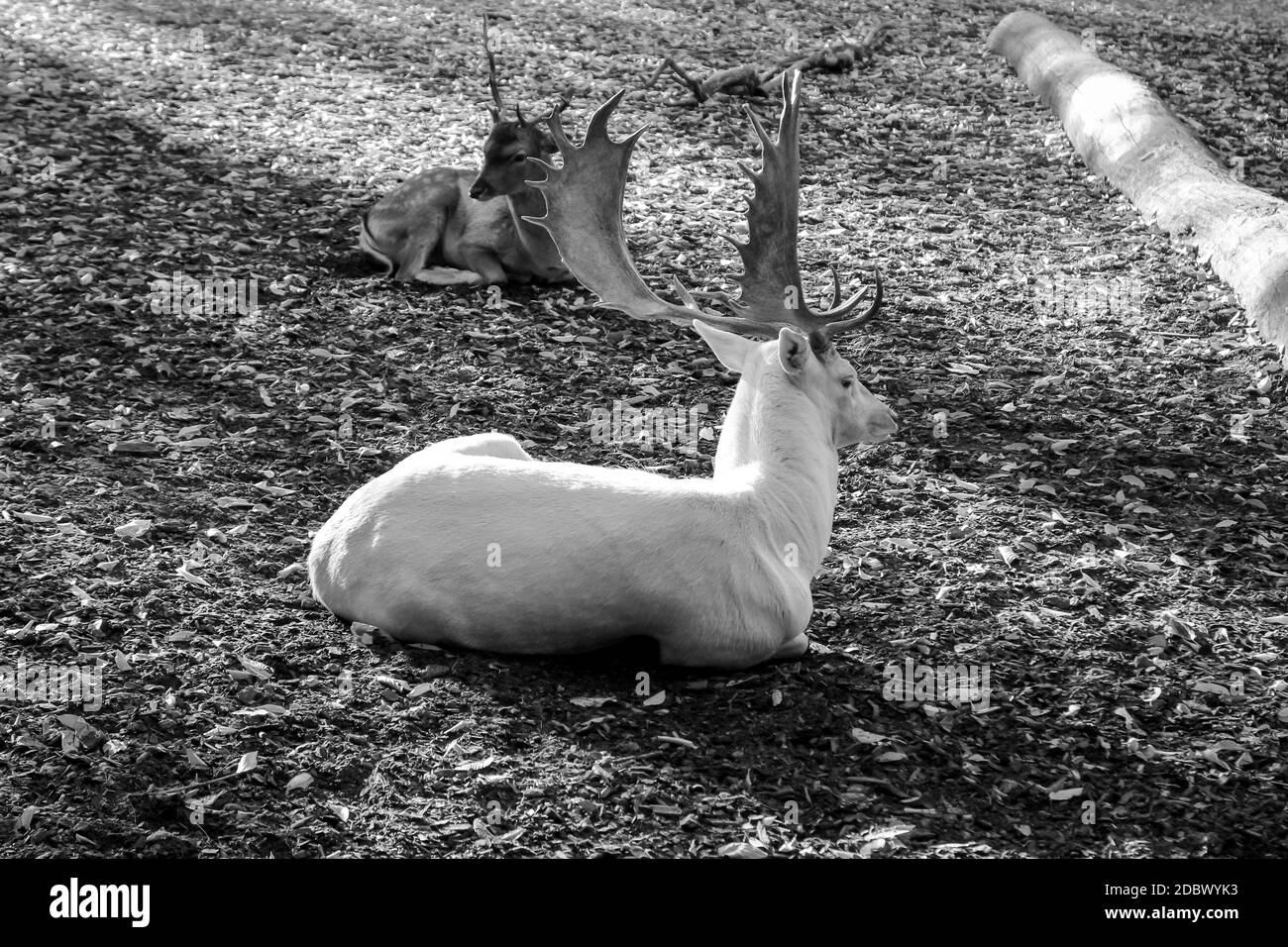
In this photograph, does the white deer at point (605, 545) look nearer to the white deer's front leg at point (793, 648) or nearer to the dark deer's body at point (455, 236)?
the white deer's front leg at point (793, 648)

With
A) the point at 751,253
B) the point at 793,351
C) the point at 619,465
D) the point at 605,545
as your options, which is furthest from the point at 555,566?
the point at 619,465

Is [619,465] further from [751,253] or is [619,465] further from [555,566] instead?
[555,566]

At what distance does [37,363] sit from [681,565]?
157 inches

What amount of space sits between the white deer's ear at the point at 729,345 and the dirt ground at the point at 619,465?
989 millimetres

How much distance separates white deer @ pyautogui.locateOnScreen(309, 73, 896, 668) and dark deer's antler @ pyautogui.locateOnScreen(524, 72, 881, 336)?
23 cm

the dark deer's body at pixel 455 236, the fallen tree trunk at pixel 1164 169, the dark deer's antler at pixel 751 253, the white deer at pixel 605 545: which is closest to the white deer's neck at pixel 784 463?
the white deer at pixel 605 545

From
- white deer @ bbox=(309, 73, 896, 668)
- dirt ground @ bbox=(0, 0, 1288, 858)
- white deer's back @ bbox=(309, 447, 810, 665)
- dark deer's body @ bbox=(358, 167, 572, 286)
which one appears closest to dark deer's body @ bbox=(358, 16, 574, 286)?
dark deer's body @ bbox=(358, 167, 572, 286)

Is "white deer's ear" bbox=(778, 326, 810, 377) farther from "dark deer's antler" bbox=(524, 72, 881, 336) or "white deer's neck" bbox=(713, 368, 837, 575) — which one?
"dark deer's antler" bbox=(524, 72, 881, 336)

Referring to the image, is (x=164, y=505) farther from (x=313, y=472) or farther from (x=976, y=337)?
(x=976, y=337)

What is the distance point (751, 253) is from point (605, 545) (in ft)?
5.12

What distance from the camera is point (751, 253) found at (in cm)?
538

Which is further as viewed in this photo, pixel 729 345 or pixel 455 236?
pixel 455 236

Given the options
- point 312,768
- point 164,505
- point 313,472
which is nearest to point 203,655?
point 312,768

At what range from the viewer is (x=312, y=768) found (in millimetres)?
4004
